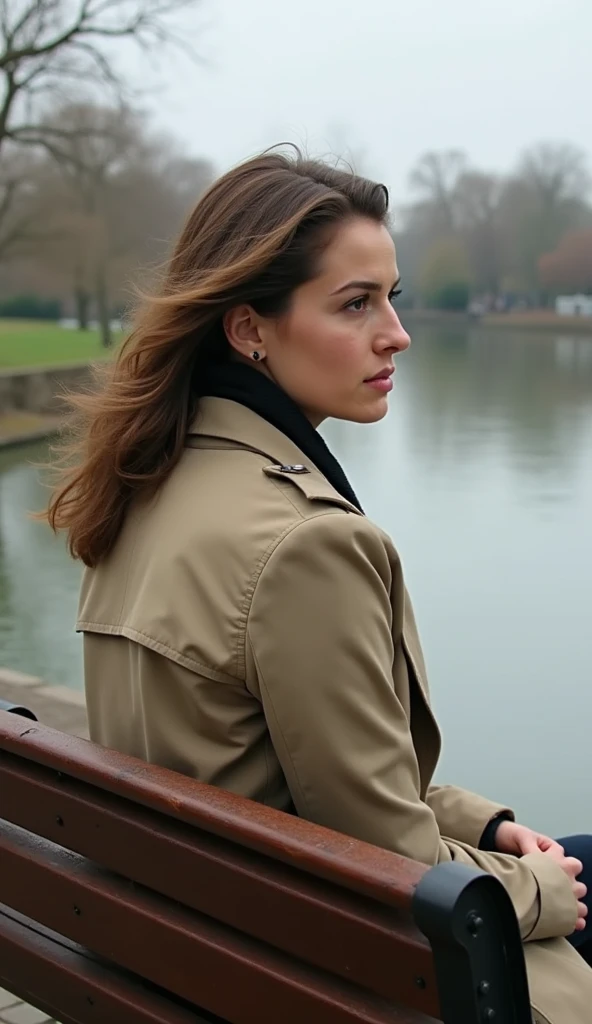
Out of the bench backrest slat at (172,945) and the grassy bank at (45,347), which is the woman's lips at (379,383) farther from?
the grassy bank at (45,347)

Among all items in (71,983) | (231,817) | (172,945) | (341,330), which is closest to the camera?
(231,817)

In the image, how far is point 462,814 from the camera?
2.02 metres

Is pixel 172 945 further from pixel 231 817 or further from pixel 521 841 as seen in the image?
pixel 521 841

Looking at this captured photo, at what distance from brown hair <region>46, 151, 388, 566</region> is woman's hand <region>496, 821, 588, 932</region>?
0.77 metres

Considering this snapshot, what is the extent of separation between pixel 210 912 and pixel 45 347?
3766 centimetres

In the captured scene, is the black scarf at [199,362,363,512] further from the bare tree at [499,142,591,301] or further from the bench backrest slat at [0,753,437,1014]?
the bare tree at [499,142,591,301]

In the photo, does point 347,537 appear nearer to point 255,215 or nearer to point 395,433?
point 255,215

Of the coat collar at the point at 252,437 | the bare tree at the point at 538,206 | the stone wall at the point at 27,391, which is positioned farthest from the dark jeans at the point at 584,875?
the bare tree at the point at 538,206

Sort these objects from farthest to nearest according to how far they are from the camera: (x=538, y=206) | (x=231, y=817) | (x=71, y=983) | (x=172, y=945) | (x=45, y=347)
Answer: (x=538, y=206)
(x=45, y=347)
(x=71, y=983)
(x=172, y=945)
(x=231, y=817)

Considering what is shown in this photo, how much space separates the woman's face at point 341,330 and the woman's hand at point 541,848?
0.68m

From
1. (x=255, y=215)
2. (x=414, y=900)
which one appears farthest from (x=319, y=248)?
(x=414, y=900)

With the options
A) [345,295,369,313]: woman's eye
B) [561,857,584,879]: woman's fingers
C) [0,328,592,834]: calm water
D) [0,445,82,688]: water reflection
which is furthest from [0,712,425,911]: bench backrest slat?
[0,328,592,834]: calm water

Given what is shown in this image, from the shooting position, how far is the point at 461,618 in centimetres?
687

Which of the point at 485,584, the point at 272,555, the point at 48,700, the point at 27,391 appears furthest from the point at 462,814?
the point at 27,391
